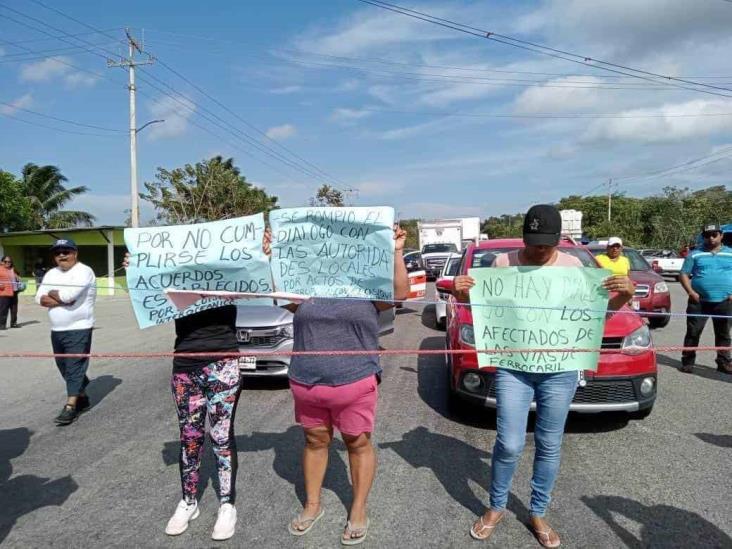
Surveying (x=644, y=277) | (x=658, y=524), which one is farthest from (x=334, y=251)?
(x=644, y=277)

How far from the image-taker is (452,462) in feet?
13.7

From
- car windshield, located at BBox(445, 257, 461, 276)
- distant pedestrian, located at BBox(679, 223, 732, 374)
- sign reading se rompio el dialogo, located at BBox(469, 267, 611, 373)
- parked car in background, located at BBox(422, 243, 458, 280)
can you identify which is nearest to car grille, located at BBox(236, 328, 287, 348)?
sign reading se rompio el dialogo, located at BBox(469, 267, 611, 373)

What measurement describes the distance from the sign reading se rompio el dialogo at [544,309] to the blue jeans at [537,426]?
0.49 ft

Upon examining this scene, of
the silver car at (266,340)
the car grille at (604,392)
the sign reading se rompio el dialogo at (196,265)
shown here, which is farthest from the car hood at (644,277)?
the sign reading se rompio el dialogo at (196,265)

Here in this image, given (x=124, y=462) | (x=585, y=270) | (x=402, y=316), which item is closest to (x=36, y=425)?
(x=124, y=462)

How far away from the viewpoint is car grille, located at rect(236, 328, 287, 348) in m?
6.27

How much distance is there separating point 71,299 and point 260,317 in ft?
6.66

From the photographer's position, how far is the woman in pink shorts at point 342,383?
2.98 m

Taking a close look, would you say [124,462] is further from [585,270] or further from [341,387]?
[585,270]

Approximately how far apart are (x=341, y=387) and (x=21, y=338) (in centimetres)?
1136

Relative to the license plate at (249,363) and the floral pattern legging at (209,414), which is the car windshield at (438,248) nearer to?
the license plate at (249,363)

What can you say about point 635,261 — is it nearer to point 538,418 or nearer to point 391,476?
Result: point 391,476

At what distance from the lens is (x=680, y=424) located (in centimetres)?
502

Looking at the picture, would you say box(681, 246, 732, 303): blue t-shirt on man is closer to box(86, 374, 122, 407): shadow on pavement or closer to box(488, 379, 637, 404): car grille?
box(488, 379, 637, 404): car grille
